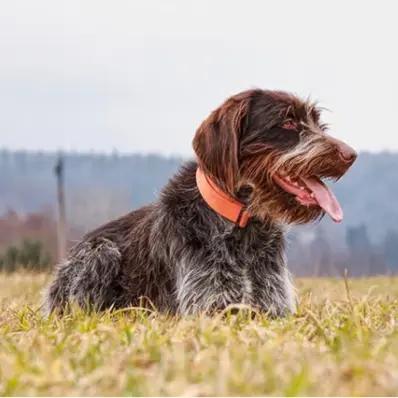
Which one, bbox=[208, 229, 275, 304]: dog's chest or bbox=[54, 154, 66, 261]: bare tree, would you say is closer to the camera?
bbox=[208, 229, 275, 304]: dog's chest

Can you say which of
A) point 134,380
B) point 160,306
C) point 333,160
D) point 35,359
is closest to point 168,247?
point 160,306

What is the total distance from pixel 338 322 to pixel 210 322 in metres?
0.97

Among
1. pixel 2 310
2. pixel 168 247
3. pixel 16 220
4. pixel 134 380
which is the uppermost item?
pixel 134 380

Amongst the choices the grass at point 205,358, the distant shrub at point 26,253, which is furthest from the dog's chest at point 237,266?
the distant shrub at point 26,253

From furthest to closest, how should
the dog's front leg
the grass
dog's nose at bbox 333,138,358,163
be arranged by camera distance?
the dog's front leg < dog's nose at bbox 333,138,358,163 < the grass

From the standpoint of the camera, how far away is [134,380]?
11.6ft

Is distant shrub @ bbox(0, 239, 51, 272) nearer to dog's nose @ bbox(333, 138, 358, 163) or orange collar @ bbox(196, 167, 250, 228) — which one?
orange collar @ bbox(196, 167, 250, 228)

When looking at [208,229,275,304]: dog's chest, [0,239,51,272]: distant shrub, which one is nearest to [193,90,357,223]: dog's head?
[208,229,275,304]: dog's chest

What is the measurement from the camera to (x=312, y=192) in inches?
265

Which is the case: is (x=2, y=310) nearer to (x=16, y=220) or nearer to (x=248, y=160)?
(x=248, y=160)

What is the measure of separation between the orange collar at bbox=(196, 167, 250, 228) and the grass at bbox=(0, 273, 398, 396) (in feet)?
4.39

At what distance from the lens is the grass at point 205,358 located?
3.41 m

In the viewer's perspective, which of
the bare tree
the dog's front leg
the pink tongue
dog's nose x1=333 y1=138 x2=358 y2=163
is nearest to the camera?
dog's nose x1=333 y1=138 x2=358 y2=163

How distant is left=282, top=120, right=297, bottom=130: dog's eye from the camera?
Result: 6855 mm
